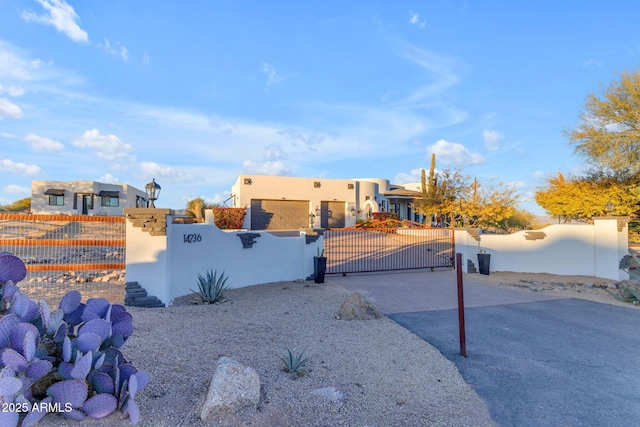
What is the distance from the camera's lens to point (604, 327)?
5.77 metres

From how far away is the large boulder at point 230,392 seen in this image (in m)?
2.57

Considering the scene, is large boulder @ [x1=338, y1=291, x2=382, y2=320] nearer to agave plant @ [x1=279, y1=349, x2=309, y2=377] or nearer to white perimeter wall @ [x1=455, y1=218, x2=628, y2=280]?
agave plant @ [x1=279, y1=349, x2=309, y2=377]

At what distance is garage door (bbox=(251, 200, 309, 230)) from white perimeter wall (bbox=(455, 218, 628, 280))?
17.7 meters

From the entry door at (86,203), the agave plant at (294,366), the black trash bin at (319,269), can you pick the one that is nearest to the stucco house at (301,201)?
the black trash bin at (319,269)

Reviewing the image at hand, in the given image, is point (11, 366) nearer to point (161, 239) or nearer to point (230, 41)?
point (161, 239)

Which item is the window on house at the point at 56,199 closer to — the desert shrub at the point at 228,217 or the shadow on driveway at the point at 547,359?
the desert shrub at the point at 228,217

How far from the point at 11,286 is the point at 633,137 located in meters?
20.0

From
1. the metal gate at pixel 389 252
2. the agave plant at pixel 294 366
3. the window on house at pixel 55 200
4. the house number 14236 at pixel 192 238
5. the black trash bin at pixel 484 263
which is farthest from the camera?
the window on house at pixel 55 200

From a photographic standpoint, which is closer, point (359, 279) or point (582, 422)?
point (582, 422)

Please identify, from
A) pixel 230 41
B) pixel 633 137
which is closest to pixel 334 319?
pixel 230 41

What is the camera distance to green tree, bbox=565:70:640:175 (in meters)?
14.5

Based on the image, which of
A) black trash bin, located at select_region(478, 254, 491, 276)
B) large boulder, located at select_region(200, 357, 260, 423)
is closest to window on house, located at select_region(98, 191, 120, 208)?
black trash bin, located at select_region(478, 254, 491, 276)

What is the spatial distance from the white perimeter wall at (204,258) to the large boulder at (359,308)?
322cm

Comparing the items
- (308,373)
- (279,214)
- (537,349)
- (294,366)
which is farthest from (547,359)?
(279,214)
